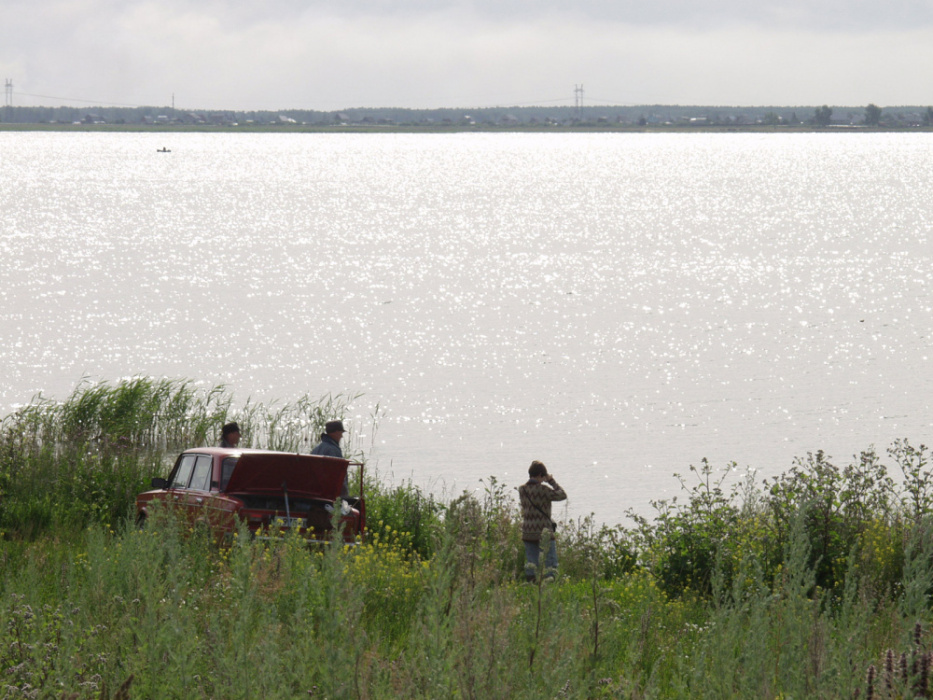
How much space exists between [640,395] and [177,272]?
47299 mm

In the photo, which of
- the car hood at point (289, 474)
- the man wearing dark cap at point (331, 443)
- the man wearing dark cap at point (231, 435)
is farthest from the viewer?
the man wearing dark cap at point (231, 435)

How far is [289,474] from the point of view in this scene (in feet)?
42.6

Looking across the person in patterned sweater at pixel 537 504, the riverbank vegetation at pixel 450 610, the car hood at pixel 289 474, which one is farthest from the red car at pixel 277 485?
the person in patterned sweater at pixel 537 504

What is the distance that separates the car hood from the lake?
8.23 metres

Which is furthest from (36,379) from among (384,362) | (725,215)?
(725,215)

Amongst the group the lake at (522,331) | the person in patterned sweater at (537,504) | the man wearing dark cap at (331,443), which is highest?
the man wearing dark cap at (331,443)

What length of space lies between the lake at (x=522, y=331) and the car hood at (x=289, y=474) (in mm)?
8228

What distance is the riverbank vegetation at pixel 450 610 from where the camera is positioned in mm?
5504

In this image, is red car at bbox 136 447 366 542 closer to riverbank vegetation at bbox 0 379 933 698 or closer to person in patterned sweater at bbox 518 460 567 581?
riverbank vegetation at bbox 0 379 933 698

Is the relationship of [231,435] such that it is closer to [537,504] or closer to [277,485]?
[277,485]

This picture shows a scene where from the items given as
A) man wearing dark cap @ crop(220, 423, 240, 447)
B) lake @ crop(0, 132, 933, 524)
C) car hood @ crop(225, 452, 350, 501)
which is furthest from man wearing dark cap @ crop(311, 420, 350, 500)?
lake @ crop(0, 132, 933, 524)

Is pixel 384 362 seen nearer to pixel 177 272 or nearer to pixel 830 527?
pixel 830 527

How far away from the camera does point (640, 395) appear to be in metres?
37.2

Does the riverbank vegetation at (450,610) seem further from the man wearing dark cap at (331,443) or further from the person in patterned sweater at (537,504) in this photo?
the man wearing dark cap at (331,443)
